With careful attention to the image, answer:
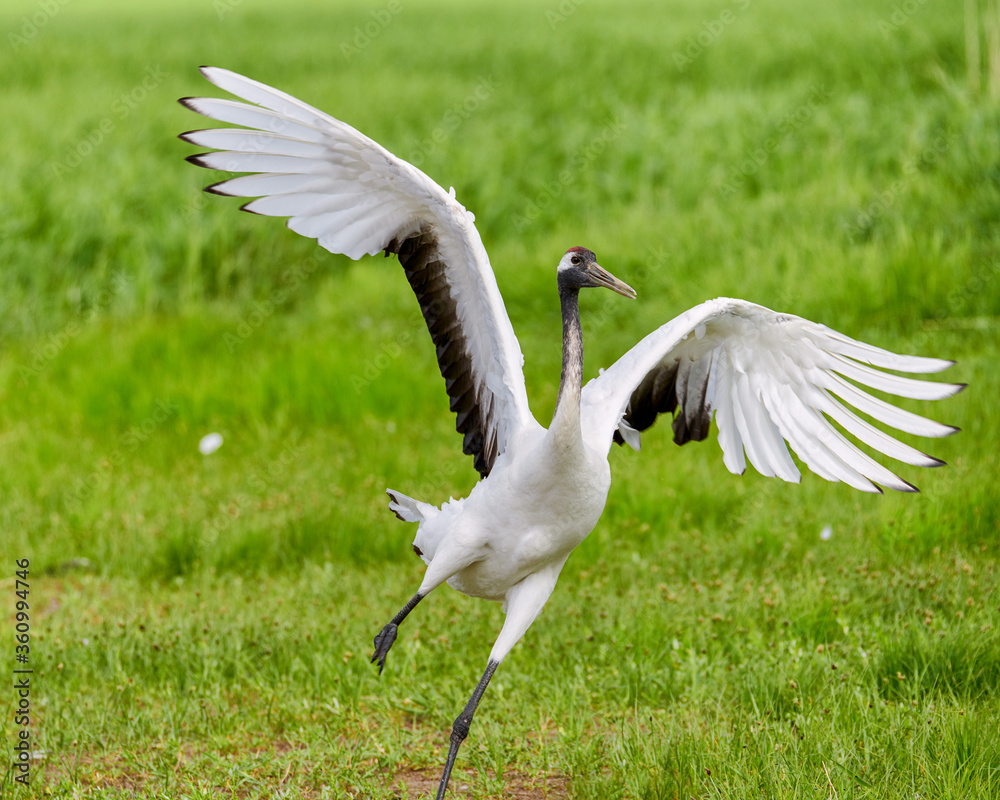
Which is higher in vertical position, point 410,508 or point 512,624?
point 410,508

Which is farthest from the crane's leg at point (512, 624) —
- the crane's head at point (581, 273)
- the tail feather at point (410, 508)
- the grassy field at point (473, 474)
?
the crane's head at point (581, 273)

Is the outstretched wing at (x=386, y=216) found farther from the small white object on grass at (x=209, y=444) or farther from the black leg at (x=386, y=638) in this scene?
the small white object on grass at (x=209, y=444)

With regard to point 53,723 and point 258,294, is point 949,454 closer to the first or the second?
point 53,723

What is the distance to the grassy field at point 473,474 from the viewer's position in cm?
422

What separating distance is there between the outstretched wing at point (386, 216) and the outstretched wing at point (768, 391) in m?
0.41

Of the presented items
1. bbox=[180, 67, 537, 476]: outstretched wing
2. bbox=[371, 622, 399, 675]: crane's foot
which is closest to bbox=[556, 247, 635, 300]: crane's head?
bbox=[180, 67, 537, 476]: outstretched wing

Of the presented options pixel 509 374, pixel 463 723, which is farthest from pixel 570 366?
pixel 463 723

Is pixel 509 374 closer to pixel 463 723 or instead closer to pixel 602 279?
pixel 602 279

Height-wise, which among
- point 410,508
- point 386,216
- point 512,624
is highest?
point 386,216

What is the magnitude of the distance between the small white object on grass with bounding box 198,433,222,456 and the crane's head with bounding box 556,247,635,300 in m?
4.77

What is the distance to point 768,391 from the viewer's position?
442 centimetres

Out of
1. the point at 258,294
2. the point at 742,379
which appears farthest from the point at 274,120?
the point at 258,294

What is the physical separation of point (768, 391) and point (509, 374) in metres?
1.12

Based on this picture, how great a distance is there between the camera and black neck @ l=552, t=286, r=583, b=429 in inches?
139
